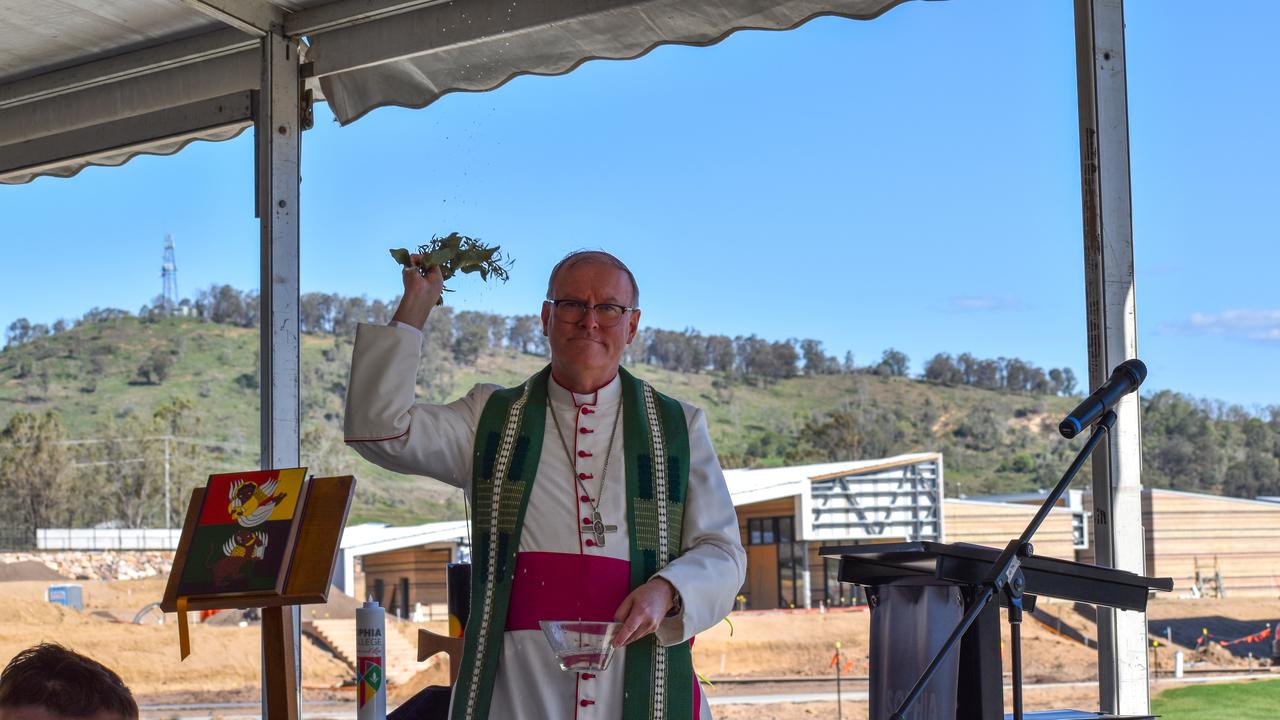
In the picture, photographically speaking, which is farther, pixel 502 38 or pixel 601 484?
pixel 502 38

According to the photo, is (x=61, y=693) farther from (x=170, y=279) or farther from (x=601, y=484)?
(x=170, y=279)

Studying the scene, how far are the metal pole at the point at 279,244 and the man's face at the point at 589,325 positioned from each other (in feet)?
6.74

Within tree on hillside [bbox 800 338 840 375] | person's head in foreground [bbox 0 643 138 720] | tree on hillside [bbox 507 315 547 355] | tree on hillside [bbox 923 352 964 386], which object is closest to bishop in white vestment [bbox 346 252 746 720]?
person's head in foreground [bbox 0 643 138 720]

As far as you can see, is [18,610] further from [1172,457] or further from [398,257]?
[1172,457]

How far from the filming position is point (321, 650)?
31.6m

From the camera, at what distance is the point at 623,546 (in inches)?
93.4

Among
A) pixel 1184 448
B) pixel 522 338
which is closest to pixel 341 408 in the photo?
pixel 522 338

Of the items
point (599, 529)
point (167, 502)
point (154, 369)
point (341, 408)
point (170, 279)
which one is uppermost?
point (170, 279)

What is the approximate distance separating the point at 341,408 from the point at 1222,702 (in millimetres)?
51611

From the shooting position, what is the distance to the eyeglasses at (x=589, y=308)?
234 cm

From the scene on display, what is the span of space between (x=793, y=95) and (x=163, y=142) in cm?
8380

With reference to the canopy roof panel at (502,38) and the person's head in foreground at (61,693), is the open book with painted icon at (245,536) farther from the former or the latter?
the canopy roof panel at (502,38)

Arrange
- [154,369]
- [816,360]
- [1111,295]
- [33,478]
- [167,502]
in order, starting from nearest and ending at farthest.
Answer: [1111,295]
[33,478]
[167,502]
[154,369]
[816,360]

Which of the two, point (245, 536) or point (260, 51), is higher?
point (260, 51)
